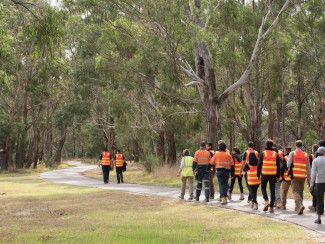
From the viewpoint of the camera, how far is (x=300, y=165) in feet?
43.7

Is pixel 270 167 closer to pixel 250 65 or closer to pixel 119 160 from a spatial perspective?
pixel 250 65

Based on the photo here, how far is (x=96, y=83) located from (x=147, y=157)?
11418 mm

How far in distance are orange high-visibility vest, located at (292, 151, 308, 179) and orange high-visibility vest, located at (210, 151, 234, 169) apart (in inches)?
103

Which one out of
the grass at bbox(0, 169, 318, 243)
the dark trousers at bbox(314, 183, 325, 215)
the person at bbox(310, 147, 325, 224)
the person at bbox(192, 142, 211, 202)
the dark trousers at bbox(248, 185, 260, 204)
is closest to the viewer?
the grass at bbox(0, 169, 318, 243)

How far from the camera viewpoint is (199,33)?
2214 centimetres

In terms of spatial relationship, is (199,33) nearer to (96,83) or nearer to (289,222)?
(289,222)

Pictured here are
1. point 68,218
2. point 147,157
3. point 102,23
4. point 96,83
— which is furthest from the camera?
point 96,83

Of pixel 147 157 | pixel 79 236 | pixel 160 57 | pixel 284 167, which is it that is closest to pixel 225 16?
pixel 160 57

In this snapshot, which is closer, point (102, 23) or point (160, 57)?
point (160, 57)

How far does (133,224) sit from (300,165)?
15.0ft

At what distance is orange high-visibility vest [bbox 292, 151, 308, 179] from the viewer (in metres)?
13.3

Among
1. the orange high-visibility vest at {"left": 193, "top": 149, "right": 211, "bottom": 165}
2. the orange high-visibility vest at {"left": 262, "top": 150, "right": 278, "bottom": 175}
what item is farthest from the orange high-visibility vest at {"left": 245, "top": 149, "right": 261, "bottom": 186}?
the orange high-visibility vest at {"left": 193, "top": 149, "right": 211, "bottom": 165}

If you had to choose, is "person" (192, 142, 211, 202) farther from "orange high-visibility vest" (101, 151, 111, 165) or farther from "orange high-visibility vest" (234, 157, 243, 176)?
"orange high-visibility vest" (101, 151, 111, 165)

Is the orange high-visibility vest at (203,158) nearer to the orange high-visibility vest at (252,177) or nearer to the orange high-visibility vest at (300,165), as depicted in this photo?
the orange high-visibility vest at (252,177)
